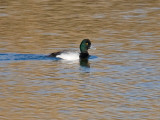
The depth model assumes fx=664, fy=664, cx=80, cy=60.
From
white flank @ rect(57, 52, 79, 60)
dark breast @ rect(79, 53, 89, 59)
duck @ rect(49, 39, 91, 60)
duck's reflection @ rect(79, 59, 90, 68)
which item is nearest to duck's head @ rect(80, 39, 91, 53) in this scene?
duck @ rect(49, 39, 91, 60)

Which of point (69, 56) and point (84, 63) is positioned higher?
point (69, 56)

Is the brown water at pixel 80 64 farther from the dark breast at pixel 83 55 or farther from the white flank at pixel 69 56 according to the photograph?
the dark breast at pixel 83 55

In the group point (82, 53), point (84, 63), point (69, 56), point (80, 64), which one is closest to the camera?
point (80, 64)

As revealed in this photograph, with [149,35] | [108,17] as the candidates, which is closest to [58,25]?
[108,17]

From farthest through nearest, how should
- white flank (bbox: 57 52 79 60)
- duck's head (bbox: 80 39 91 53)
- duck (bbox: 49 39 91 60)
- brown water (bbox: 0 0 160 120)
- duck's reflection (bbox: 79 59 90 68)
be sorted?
duck's head (bbox: 80 39 91 53) < duck (bbox: 49 39 91 60) < white flank (bbox: 57 52 79 60) < duck's reflection (bbox: 79 59 90 68) < brown water (bbox: 0 0 160 120)

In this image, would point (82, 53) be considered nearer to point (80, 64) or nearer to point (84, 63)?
point (84, 63)

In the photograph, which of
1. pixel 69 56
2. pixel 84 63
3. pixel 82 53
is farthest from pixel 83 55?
pixel 84 63

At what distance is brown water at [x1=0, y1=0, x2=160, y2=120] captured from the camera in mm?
14430

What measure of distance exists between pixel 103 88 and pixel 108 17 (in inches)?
440

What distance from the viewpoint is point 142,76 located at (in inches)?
690

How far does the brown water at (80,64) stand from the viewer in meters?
14.4

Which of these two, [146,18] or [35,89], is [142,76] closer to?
[35,89]

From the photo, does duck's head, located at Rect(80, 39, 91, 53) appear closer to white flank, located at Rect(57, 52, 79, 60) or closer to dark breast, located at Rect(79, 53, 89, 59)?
dark breast, located at Rect(79, 53, 89, 59)

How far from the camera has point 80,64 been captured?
67.6 feet
